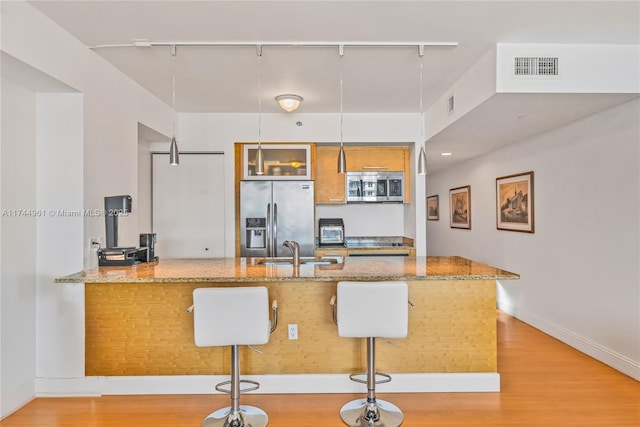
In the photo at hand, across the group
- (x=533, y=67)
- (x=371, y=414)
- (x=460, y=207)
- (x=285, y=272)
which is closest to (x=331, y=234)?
(x=285, y=272)

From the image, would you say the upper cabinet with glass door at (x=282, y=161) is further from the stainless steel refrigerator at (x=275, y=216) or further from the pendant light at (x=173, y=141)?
the pendant light at (x=173, y=141)

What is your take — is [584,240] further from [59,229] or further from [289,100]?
[59,229]

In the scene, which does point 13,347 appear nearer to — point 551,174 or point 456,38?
point 456,38

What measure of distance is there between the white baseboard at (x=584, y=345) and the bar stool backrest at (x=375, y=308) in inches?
86.0

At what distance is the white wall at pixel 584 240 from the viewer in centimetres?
307

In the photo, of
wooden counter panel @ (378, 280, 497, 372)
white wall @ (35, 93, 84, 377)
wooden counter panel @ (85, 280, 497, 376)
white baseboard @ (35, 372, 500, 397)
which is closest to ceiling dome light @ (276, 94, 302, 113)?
white wall @ (35, 93, 84, 377)

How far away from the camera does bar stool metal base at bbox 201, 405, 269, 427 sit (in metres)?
2.30

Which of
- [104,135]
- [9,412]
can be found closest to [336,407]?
[9,412]

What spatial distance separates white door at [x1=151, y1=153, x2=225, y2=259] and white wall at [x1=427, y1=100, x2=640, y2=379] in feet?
12.0

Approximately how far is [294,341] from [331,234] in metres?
2.42

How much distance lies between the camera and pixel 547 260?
13.4 feet

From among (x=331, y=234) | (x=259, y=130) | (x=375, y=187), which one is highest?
(x=259, y=130)

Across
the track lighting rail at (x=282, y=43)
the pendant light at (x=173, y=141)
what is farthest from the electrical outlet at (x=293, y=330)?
the track lighting rail at (x=282, y=43)

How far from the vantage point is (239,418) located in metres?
2.32
